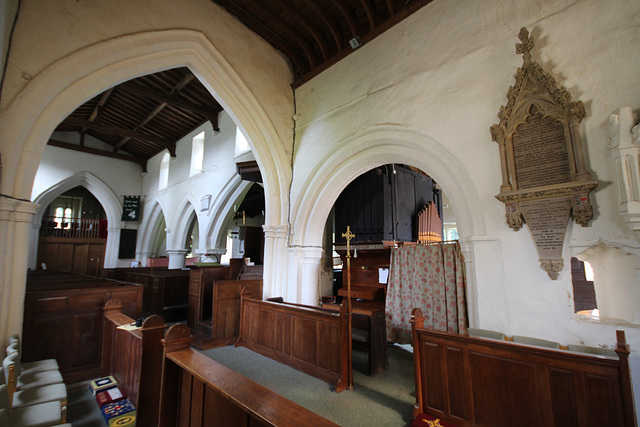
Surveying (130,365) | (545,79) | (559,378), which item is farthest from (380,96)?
(130,365)

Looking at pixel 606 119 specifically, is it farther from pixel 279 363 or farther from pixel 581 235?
pixel 279 363

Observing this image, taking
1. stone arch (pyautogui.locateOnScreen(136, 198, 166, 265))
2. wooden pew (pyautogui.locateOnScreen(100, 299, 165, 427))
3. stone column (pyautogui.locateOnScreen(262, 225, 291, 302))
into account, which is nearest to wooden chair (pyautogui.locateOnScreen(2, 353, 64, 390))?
wooden pew (pyautogui.locateOnScreen(100, 299, 165, 427))

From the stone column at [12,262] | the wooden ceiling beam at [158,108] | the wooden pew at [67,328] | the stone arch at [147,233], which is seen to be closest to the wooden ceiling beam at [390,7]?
the wooden ceiling beam at [158,108]

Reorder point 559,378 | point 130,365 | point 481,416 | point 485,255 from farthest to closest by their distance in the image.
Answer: point 485,255 → point 130,365 → point 481,416 → point 559,378

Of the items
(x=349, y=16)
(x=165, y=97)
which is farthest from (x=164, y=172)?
(x=349, y=16)

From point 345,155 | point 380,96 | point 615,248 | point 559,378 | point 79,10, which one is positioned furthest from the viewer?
point 345,155

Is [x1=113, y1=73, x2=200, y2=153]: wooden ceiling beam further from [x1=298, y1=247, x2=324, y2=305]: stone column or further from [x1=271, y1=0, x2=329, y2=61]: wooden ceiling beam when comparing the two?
[x1=298, y1=247, x2=324, y2=305]: stone column

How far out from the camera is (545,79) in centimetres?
290

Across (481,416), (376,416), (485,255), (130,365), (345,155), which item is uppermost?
(345,155)

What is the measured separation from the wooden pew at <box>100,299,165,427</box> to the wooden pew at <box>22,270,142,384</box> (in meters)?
0.21

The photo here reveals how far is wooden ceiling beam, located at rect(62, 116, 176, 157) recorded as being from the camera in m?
9.02

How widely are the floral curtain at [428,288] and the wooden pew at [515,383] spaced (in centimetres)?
129

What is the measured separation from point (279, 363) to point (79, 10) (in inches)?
191

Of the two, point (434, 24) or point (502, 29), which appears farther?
point (434, 24)
